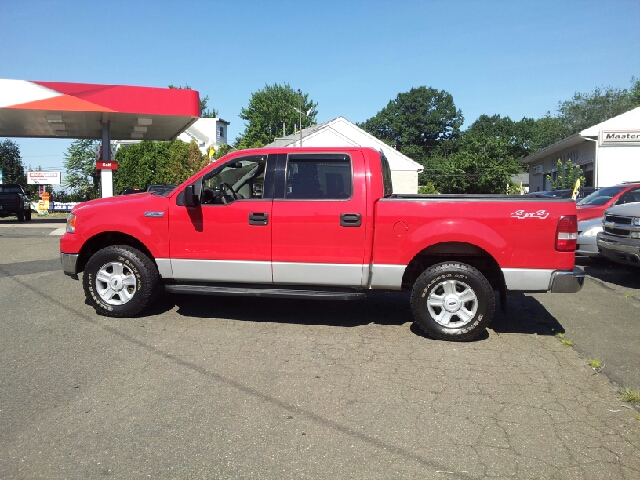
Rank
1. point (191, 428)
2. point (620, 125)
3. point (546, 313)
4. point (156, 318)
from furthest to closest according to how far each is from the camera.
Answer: point (620, 125)
point (546, 313)
point (156, 318)
point (191, 428)

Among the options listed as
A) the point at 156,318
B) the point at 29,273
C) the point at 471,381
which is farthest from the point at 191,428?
the point at 29,273

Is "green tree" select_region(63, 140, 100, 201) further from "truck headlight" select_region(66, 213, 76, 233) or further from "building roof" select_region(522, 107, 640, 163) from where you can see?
"truck headlight" select_region(66, 213, 76, 233)

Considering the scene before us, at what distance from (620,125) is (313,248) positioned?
2767 centimetres

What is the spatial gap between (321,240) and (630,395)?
317 centimetres

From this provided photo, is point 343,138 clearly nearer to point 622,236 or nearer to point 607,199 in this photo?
point 607,199

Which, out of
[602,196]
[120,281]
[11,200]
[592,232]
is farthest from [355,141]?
[120,281]

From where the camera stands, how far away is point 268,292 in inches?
242

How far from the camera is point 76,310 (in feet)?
23.1

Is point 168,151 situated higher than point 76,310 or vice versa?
point 168,151

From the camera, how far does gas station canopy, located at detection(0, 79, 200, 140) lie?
64.3 ft

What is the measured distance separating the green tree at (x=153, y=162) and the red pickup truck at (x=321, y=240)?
111ft

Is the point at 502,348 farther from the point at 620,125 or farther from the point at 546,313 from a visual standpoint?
the point at 620,125

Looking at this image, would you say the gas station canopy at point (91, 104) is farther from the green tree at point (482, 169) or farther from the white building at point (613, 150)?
the green tree at point (482, 169)

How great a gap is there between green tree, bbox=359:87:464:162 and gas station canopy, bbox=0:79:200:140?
253 feet
